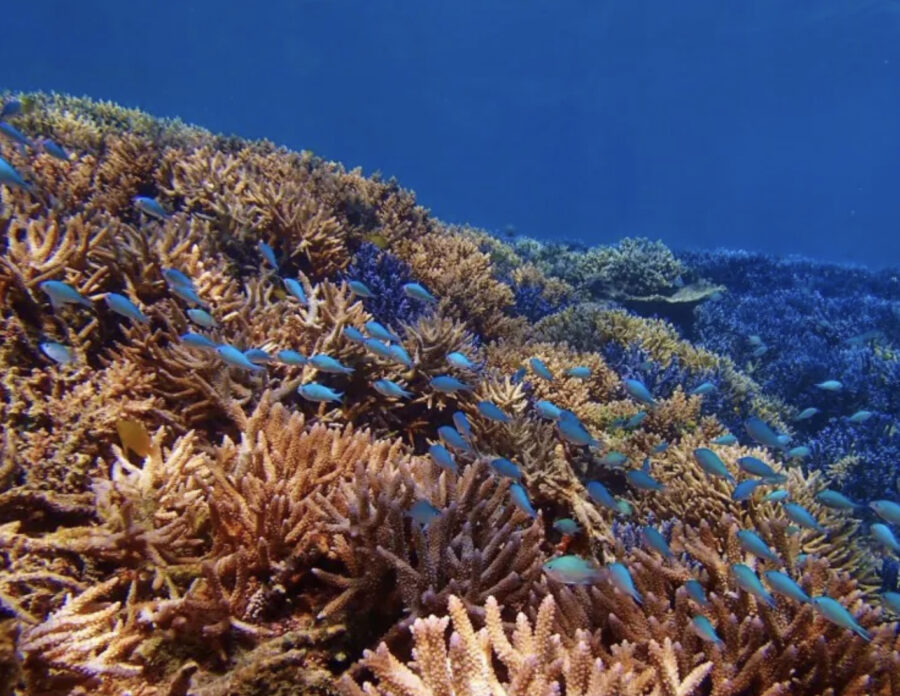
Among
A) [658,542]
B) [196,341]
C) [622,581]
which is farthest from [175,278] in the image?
[658,542]

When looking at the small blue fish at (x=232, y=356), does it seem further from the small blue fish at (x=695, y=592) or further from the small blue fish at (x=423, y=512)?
the small blue fish at (x=695, y=592)

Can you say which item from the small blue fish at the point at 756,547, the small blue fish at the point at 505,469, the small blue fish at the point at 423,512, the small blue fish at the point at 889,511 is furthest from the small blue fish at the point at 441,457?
the small blue fish at the point at 889,511

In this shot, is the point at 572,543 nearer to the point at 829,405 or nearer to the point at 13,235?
the point at 13,235

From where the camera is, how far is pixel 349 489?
272 cm

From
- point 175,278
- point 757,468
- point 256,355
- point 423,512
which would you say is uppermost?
point 175,278

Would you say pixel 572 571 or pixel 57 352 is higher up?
pixel 57 352

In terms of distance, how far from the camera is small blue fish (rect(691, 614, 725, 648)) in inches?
86.7

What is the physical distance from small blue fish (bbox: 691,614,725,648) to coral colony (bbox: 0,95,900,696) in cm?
3

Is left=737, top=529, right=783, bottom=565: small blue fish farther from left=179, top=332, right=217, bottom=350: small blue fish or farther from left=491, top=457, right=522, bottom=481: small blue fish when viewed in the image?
left=179, top=332, right=217, bottom=350: small blue fish

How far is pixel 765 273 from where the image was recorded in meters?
15.7

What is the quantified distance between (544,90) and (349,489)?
92367mm

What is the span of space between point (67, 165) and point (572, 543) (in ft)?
23.9

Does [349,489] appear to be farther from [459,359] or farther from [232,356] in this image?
[459,359]

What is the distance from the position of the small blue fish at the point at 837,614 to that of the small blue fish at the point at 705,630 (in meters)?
0.46
